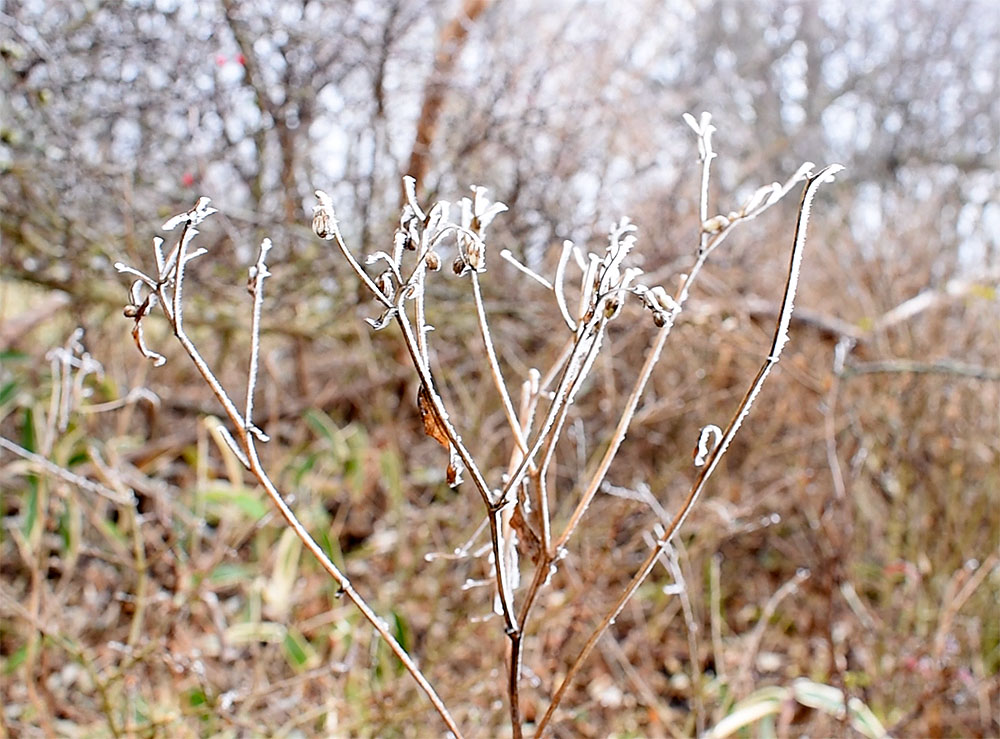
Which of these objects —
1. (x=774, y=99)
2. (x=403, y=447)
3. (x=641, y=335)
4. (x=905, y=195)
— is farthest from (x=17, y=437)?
(x=774, y=99)

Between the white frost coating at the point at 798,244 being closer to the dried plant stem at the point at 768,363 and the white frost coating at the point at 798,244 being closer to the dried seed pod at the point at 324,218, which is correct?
the dried plant stem at the point at 768,363

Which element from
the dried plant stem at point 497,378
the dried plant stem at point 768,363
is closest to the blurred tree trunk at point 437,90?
the dried plant stem at point 497,378

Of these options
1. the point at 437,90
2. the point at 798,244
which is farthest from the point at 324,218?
the point at 437,90

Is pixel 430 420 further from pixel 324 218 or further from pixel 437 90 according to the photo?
pixel 437 90

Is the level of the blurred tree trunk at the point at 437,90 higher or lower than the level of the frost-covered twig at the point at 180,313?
higher

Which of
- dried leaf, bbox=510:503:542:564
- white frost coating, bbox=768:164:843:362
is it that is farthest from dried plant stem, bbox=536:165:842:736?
dried leaf, bbox=510:503:542:564

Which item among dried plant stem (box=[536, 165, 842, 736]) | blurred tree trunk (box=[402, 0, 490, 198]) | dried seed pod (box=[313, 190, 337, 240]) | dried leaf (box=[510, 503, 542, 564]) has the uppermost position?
blurred tree trunk (box=[402, 0, 490, 198])

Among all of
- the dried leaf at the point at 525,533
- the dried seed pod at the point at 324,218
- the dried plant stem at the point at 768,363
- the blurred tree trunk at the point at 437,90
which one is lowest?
the dried leaf at the point at 525,533

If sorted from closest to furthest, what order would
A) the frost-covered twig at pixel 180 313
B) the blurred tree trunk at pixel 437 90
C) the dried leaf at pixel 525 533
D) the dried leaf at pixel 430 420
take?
the frost-covered twig at pixel 180 313, the dried leaf at pixel 430 420, the dried leaf at pixel 525 533, the blurred tree trunk at pixel 437 90

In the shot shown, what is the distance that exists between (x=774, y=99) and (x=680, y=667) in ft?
22.7

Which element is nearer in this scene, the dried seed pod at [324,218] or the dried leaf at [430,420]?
the dried seed pod at [324,218]

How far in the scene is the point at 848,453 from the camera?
3.51 meters

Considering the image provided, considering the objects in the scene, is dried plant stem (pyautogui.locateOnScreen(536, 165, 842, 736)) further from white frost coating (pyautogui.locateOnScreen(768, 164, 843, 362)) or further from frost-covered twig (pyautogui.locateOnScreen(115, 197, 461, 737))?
frost-covered twig (pyautogui.locateOnScreen(115, 197, 461, 737))

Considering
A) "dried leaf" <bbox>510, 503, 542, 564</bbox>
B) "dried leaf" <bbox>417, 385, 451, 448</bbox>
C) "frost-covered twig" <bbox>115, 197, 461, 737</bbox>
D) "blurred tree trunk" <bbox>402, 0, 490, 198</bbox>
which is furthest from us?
"blurred tree trunk" <bbox>402, 0, 490, 198</bbox>
